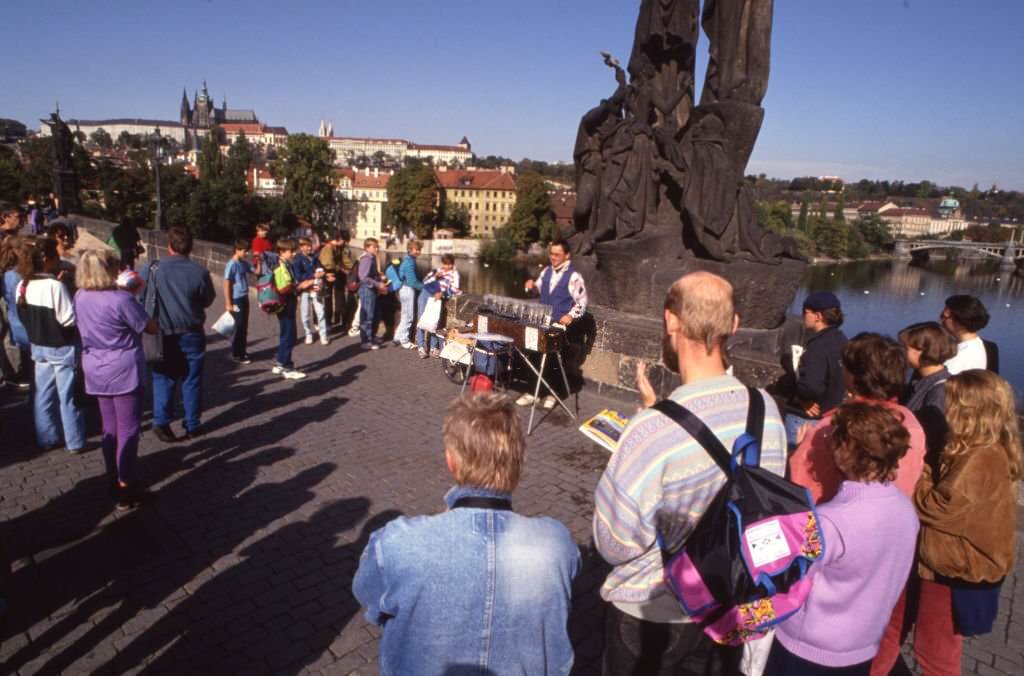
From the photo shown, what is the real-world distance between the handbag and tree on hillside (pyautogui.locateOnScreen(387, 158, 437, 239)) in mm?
86097

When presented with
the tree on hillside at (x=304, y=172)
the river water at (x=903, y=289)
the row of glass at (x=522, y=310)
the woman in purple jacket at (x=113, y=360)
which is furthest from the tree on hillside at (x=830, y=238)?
the woman in purple jacket at (x=113, y=360)

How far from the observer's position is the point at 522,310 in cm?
732

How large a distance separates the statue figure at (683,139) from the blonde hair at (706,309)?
5.94 m

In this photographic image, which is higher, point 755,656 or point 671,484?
point 671,484

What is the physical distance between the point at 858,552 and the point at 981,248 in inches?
4086

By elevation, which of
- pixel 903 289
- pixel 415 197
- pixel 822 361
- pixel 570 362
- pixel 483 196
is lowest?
pixel 903 289

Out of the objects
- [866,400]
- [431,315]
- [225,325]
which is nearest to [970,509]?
[866,400]

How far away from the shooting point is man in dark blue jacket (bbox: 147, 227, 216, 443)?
217 inches

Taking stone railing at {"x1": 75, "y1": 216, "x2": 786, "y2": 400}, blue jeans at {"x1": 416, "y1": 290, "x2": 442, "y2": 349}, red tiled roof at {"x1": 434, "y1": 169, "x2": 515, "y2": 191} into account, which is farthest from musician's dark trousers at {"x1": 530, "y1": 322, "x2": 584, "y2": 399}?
red tiled roof at {"x1": 434, "y1": 169, "x2": 515, "y2": 191}

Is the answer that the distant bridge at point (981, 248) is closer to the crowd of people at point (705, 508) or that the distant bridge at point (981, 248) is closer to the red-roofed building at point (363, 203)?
the red-roofed building at point (363, 203)

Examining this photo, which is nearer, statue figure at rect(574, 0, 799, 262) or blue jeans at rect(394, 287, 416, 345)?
statue figure at rect(574, 0, 799, 262)

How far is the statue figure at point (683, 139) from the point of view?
7.61 meters

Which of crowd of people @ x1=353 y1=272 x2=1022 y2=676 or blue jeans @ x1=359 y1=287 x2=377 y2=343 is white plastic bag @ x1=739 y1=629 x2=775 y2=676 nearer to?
crowd of people @ x1=353 y1=272 x2=1022 y2=676

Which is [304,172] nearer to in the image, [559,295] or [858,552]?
[559,295]
